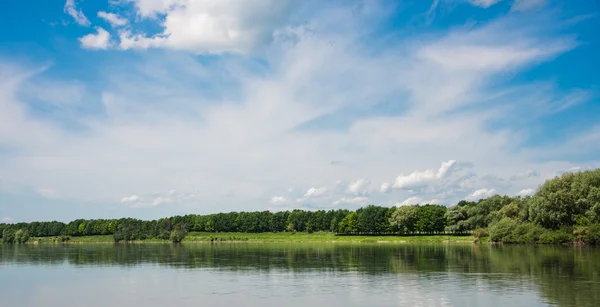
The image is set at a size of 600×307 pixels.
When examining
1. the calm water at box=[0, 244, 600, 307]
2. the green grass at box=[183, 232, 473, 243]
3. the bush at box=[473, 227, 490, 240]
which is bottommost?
the green grass at box=[183, 232, 473, 243]

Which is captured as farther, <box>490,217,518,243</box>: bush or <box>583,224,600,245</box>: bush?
<box>490,217,518,243</box>: bush

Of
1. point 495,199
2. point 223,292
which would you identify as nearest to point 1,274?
point 223,292

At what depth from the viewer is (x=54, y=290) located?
38781 mm

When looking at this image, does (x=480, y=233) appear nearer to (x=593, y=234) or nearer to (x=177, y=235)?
(x=593, y=234)

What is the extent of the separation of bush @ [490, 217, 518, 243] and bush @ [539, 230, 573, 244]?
9239mm

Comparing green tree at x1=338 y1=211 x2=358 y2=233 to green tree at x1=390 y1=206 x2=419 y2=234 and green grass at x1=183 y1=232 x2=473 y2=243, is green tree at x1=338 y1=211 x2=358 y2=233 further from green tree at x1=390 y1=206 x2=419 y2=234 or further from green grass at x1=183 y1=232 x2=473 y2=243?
green tree at x1=390 y1=206 x2=419 y2=234

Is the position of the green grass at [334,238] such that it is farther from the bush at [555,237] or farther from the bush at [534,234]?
the bush at [555,237]

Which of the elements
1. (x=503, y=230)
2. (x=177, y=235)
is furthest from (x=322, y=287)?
(x=177, y=235)

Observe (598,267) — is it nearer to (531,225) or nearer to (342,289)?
(342,289)

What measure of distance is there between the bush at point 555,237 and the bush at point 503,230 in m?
9.24

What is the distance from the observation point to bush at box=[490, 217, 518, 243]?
109500 millimetres

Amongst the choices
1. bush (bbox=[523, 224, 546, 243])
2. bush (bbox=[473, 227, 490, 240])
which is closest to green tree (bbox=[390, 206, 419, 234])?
bush (bbox=[473, 227, 490, 240])

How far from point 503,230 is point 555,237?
48.0 ft

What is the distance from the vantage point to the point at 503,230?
11075cm
